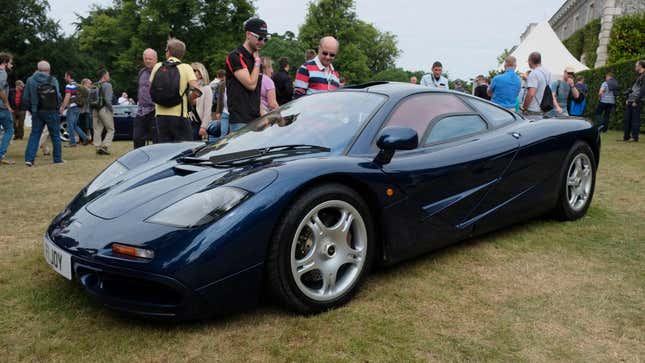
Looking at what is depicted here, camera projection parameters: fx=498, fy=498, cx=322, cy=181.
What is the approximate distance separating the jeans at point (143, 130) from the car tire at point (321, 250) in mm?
4909

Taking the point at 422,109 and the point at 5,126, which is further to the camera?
the point at 5,126

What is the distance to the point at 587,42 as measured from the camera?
2792cm

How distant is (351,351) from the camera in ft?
6.90

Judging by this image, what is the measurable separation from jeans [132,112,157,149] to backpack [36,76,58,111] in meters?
1.96

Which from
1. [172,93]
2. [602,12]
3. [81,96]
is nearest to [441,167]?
[172,93]

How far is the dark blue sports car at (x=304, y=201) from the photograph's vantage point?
7.12ft

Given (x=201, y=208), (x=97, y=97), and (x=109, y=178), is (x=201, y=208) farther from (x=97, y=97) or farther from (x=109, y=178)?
(x=97, y=97)

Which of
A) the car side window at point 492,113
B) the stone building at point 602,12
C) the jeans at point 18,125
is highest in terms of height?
the stone building at point 602,12

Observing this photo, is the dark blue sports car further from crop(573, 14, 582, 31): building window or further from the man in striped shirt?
crop(573, 14, 582, 31): building window

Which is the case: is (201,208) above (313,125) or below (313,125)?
below

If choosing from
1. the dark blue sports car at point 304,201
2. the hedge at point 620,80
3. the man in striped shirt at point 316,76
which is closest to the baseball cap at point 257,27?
the man in striped shirt at point 316,76

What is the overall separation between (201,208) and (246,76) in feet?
8.45

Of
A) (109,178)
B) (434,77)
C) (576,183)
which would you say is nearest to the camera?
(109,178)

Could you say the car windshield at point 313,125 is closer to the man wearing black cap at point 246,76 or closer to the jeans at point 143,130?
the man wearing black cap at point 246,76
